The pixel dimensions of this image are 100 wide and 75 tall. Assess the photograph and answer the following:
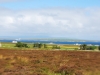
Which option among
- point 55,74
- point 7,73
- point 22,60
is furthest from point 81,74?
point 22,60

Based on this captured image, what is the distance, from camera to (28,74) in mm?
20188

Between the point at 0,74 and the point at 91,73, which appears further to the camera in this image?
the point at 91,73

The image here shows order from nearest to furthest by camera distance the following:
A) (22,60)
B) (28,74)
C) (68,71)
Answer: (28,74), (68,71), (22,60)

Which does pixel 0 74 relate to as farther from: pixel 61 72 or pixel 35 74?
pixel 61 72

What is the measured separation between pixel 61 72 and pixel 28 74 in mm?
2850

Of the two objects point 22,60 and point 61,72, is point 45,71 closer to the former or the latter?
point 61,72

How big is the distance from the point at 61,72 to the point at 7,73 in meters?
3.84

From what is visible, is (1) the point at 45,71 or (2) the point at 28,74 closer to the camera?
(2) the point at 28,74

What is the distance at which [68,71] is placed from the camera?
21594 mm

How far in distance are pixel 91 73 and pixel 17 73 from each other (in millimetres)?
5291

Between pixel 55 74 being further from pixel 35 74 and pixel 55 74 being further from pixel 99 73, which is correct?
pixel 99 73

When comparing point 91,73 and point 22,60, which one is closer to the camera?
point 91,73

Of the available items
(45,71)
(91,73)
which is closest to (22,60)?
(45,71)

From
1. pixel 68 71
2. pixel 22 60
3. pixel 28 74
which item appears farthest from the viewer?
pixel 22 60
